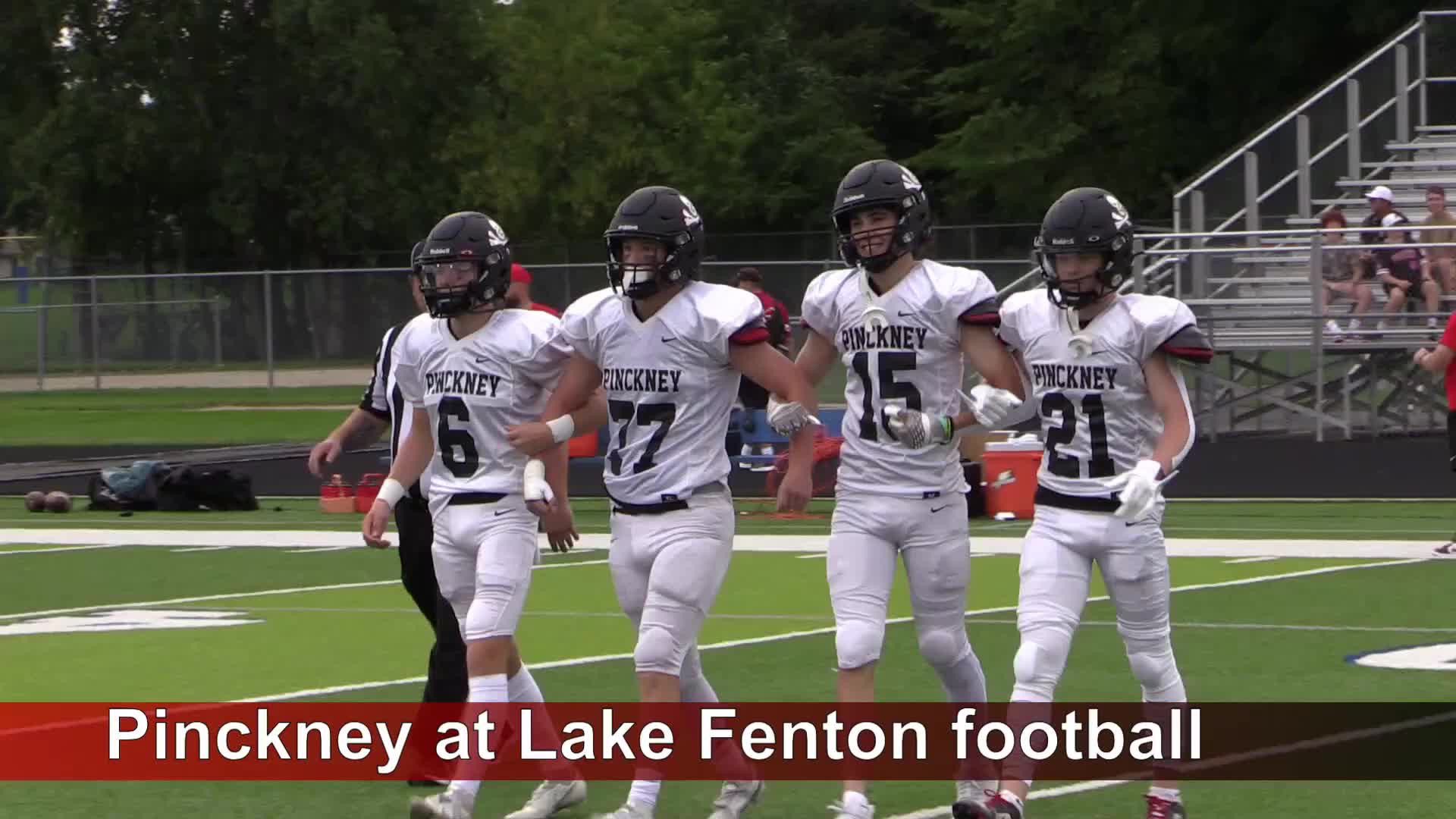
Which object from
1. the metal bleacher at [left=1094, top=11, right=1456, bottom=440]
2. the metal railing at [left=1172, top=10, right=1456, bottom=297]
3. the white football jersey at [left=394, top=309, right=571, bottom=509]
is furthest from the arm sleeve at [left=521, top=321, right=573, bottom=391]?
the metal railing at [left=1172, top=10, right=1456, bottom=297]

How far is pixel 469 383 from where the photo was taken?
741 centimetres

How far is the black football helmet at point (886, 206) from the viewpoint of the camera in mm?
7145

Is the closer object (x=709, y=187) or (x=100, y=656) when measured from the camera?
(x=100, y=656)

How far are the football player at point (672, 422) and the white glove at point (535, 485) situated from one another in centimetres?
10

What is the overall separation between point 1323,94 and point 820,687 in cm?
1799

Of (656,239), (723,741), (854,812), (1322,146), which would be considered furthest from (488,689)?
(1322,146)

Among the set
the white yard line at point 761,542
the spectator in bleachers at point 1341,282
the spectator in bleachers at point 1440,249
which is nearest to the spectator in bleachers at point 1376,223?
the spectator in bleachers at point 1341,282

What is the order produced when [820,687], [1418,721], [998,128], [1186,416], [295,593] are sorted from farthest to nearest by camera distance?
1. [998,128]
2. [295,593]
3. [820,687]
4. [1418,721]
5. [1186,416]

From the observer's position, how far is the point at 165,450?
84.8 feet

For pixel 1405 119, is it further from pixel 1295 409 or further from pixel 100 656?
→ pixel 100 656

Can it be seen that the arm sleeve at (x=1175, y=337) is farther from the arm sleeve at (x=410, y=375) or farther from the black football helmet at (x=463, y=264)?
the arm sleeve at (x=410, y=375)

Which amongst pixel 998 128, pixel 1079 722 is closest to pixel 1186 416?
pixel 1079 722

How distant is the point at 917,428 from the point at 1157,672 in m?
1.00

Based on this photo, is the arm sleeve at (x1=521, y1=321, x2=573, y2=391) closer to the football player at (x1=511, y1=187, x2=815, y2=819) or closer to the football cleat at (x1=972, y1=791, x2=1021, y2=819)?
the football player at (x1=511, y1=187, x2=815, y2=819)
